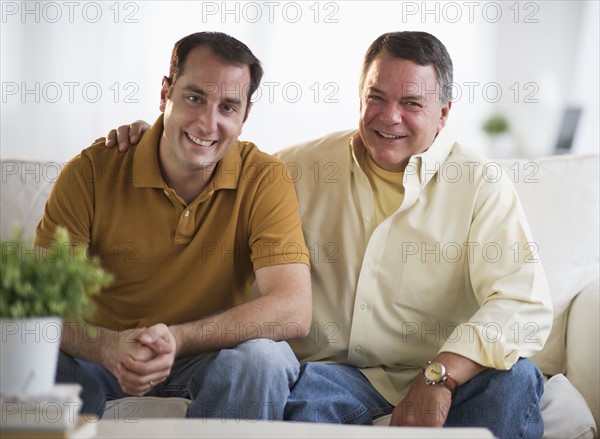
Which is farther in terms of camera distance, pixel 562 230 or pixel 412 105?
pixel 562 230

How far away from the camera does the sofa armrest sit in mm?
1982

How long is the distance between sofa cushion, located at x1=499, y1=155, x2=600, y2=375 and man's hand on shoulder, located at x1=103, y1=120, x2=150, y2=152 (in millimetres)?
961

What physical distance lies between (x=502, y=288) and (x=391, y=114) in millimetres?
485

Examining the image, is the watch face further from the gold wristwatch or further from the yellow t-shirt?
the yellow t-shirt

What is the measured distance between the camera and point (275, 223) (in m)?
1.94

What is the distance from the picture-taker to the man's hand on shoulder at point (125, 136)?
2.05 m

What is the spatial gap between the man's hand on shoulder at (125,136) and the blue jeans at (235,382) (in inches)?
21.2

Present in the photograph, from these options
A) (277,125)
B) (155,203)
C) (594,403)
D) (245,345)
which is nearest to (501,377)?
(594,403)

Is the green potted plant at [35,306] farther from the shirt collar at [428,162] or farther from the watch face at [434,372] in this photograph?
the shirt collar at [428,162]

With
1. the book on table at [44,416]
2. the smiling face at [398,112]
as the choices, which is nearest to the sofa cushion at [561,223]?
the smiling face at [398,112]

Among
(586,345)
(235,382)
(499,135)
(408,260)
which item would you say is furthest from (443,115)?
(499,135)

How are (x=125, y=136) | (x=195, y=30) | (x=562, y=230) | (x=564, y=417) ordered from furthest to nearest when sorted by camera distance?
(x=195, y=30), (x=562, y=230), (x=125, y=136), (x=564, y=417)

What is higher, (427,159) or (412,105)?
(412,105)

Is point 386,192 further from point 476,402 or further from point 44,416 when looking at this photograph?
point 44,416
